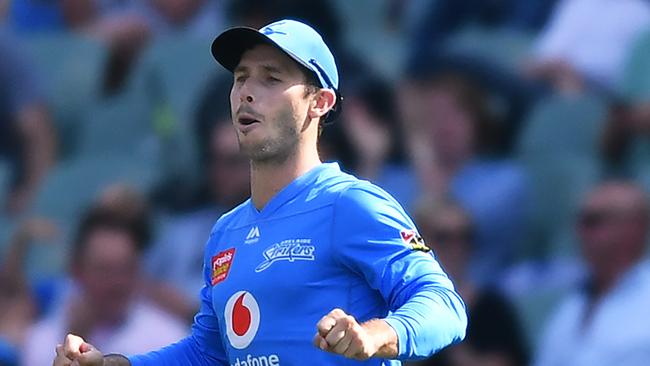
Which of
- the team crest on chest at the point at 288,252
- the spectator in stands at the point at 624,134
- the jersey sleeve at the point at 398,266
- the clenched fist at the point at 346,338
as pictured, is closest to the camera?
the clenched fist at the point at 346,338

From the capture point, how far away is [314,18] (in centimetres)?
934

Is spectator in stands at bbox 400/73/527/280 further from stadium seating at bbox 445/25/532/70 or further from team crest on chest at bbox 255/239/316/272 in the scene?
team crest on chest at bbox 255/239/316/272

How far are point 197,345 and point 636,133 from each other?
416 centimetres

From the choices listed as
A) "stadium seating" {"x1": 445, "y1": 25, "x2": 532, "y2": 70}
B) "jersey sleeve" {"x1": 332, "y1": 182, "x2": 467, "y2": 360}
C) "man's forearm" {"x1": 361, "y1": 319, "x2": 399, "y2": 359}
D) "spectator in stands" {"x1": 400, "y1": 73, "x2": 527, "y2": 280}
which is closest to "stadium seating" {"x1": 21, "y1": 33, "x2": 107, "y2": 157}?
"spectator in stands" {"x1": 400, "y1": 73, "x2": 527, "y2": 280}

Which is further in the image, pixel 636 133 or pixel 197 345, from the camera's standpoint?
pixel 636 133

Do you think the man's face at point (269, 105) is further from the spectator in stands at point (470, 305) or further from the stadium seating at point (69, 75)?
the stadium seating at point (69, 75)

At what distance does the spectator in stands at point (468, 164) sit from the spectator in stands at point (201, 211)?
115 centimetres

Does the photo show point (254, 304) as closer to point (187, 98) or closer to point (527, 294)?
point (527, 294)

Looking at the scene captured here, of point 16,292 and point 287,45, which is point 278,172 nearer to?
point 287,45

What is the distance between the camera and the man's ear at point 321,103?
4.37 meters

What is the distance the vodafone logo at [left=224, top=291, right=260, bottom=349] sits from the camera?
421 centimetres

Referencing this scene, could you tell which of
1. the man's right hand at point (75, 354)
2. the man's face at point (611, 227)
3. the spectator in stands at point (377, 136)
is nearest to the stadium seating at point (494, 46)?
the spectator in stands at point (377, 136)

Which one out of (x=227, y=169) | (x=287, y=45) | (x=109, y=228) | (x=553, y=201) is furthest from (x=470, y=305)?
(x=287, y=45)

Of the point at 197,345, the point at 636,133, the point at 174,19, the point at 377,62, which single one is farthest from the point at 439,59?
the point at 197,345
